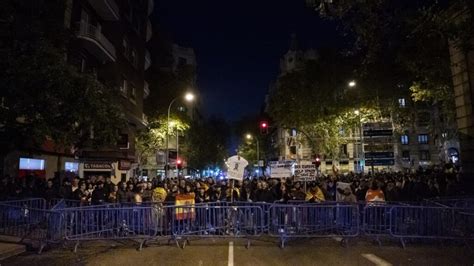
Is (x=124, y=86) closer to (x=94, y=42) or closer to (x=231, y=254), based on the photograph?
(x=94, y=42)

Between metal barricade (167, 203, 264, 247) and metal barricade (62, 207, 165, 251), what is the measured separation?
54 cm

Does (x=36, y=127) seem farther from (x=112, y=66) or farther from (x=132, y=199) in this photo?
(x=112, y=66)

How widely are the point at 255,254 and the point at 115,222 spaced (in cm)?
Answer: 396

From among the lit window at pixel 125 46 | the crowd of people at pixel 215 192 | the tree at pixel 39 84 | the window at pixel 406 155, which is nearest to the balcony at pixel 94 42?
the lit window at pixel 125 46

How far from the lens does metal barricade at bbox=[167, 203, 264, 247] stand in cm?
1196

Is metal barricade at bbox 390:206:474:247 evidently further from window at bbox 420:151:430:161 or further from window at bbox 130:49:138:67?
window at bbox 420:151:430:161

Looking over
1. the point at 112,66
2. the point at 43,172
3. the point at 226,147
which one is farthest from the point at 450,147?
the point at 43,172

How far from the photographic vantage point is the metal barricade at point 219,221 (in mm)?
11961

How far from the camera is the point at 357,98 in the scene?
35.4 meters

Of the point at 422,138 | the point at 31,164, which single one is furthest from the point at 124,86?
the point at 422,138

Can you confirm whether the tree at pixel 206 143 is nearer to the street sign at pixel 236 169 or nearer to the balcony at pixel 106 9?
the balcony at pixel 106 9

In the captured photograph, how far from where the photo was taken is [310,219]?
12281 mm

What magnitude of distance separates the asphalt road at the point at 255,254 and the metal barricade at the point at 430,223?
0.28 metres

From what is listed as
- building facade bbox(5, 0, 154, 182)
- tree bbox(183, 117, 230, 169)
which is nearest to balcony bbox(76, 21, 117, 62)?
building facade bbox(5, 0, 154, 182)
